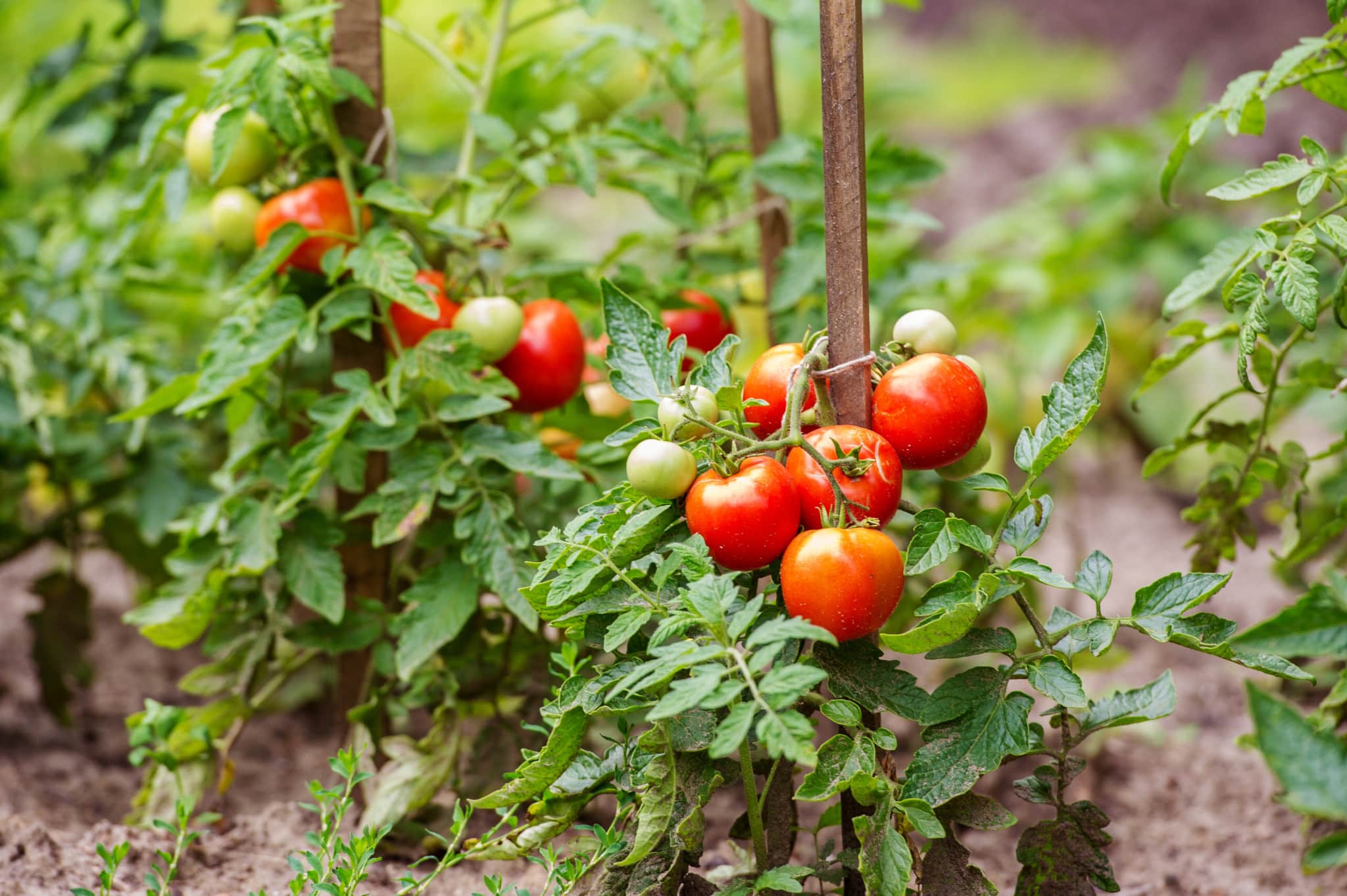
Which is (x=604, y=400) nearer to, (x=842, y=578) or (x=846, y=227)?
(x=846, y=227)

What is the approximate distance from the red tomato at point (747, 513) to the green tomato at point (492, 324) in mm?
400

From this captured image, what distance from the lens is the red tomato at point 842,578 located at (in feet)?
2.40

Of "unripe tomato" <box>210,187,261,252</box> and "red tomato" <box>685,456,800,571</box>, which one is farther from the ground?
"unripe tomato" <box>210,187,261,252</box>

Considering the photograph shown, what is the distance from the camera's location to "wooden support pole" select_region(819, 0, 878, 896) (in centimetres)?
84

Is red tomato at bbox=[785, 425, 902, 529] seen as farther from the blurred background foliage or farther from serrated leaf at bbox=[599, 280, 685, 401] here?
the blurred background foliage

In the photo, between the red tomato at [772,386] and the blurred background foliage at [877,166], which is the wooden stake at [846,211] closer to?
the red tomato at [772,386]

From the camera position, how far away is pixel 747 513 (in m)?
0.74

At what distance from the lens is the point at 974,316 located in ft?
6.74

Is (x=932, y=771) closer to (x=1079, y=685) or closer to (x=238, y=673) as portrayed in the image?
(x=1079, y=685)

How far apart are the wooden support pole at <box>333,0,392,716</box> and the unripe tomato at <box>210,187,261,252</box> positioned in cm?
14

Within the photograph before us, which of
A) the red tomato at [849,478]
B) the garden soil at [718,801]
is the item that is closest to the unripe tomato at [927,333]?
the red tomato at [849,478]

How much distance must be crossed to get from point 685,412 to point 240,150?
0.71 m

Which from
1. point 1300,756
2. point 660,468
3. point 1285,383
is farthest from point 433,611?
point 1285,383

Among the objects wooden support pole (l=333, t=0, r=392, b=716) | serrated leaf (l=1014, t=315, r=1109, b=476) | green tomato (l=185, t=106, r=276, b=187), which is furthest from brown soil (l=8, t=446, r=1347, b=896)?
green tomato (l=185, t=106, r=276, b=187)
